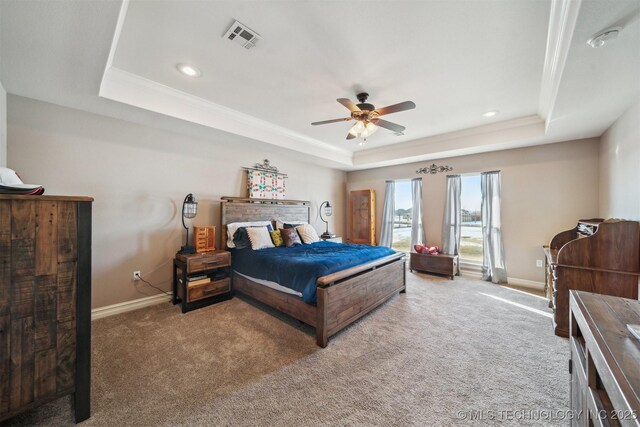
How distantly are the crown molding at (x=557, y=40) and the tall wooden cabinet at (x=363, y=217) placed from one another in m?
3.69

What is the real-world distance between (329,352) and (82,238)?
6.68ft

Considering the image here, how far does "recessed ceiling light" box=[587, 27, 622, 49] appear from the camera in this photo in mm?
1438

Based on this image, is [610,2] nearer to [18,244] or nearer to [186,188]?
[18,244]

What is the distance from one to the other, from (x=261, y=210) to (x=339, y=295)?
8.05 ft

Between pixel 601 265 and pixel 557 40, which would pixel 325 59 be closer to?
pixel 557 40

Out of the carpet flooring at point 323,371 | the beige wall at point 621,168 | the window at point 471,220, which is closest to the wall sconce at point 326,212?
the carpet flooring at point 323,371

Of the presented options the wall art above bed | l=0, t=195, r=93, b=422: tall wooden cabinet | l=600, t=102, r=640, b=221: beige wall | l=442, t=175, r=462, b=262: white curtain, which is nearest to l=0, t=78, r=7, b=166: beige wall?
l=0, t=195, r=93, b=422: tall wooden cabinet

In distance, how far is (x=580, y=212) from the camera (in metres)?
3.62

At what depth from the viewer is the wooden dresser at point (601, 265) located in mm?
2221

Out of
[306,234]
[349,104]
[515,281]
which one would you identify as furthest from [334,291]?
[515,281]

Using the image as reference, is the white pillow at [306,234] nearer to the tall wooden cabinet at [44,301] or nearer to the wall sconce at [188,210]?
the wall sconce at [188,210]

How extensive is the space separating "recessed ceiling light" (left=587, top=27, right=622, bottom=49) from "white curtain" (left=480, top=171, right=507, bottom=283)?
314 centimetres

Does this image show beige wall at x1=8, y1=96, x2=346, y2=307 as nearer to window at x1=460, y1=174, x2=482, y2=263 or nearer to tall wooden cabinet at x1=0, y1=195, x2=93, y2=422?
tall wooden cabinet at x1=0, y1=195, x2=93, y2=422

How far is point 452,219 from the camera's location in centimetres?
476
